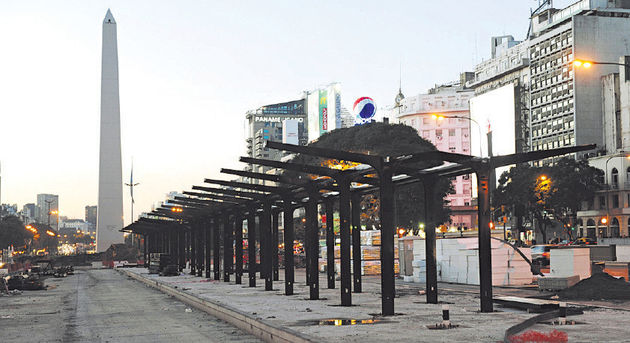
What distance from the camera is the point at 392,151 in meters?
86.5

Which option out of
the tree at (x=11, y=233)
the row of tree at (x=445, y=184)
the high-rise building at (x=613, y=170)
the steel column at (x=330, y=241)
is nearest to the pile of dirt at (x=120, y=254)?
the tree at (x=11, y=233)

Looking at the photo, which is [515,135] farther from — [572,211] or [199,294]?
[199,294]

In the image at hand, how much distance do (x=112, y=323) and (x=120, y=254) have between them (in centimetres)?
9823

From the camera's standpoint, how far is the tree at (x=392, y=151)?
266 feet

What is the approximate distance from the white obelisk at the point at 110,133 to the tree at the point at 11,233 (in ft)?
81.2

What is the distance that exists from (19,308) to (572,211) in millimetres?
82075

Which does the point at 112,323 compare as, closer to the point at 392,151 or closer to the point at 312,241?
the point at 312,241

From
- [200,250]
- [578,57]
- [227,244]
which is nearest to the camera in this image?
[227,244]

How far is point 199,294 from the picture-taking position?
30.9 metres

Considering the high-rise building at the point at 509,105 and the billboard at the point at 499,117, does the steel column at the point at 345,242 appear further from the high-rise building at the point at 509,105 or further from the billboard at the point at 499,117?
the high-rise building at the point at 509,105

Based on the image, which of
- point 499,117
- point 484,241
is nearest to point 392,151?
point 499,117

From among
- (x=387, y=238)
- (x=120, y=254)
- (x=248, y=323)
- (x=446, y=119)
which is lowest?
(x=120, y=254)

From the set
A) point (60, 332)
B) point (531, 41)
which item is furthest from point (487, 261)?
point (531, 41)

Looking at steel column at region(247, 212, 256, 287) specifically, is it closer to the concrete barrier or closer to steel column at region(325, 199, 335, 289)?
the concrete barrier
